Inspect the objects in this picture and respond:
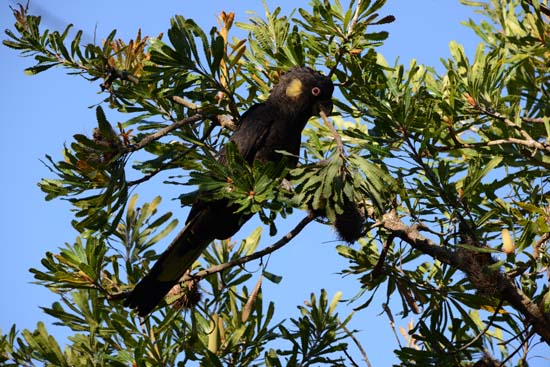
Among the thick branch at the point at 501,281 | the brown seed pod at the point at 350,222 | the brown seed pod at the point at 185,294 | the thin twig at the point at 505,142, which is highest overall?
the thin twig at the point at 505,142

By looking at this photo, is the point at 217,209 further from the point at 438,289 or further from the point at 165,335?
the point at 438,289

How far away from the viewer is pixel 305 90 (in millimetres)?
3578

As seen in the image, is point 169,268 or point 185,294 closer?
point 185,294

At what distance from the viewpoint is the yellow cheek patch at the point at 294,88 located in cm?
356

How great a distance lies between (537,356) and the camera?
2.97m

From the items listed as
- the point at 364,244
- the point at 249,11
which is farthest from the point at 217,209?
the point at 249,11

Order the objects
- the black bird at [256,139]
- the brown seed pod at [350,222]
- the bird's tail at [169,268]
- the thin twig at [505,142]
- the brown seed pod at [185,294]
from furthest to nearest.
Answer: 1. the black bird at [256,139]
2. the brown seed pod at [185,294]
3. the bird's tail at [169,268]
4. the brown seed pod at [350,222]
5. the thin twig at [505,142]

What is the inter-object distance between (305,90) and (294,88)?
6cm

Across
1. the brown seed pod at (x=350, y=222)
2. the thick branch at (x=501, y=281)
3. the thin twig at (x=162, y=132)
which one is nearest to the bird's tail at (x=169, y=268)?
the thin twig at (x=162, y=132)

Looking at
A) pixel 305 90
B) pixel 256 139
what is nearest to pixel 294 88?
pixel 305 90

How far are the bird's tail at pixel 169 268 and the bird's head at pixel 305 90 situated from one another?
2.60 feet

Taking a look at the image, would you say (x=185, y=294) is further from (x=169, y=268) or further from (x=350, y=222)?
(x=350, y=222)

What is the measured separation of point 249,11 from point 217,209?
41.5 inches

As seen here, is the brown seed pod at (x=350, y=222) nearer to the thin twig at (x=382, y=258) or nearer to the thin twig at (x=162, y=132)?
the thin twig at (x=382, y=258)
